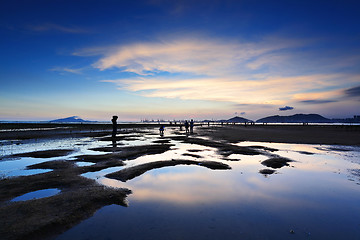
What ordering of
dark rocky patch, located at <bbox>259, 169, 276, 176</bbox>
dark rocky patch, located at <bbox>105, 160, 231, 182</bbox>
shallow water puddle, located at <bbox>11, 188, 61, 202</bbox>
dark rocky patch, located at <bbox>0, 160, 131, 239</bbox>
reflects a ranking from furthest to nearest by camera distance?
dark rocky patch, located at <bbox>259, 169, 276, 176</bbox>
dark rocky patch, located at <bbox>105, 160, 231, 182</bbox>
shallow water puddle, located at <bbox>11, 188, 61, 202</bbox>
dark rocky patch, located at <bbox>0, 160, 131, 239</bbox>

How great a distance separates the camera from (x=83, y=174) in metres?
8.32

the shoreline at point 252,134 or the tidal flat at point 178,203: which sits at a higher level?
the shoreline at point 252,134

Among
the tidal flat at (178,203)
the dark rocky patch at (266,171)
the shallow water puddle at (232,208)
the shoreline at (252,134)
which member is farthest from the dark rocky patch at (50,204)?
the shoreline at (252,134)

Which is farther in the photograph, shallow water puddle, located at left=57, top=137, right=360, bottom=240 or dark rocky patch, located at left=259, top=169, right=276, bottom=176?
dark rocky patch, located at left=259, top=169, right=276, bottom=176

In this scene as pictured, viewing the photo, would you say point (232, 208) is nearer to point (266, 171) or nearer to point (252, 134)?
point (266, 171)

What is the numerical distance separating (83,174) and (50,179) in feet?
4.11

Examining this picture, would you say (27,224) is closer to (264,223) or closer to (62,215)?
(62,215)

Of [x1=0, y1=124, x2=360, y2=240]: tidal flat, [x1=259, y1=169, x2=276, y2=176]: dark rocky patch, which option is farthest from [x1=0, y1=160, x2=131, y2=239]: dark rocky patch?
[x1=259, y1=169, x2=276, y2=176]: dark rocky patch

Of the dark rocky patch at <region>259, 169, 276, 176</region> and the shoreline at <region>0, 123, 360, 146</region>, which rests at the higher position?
the shoreline at <region>0, 123, 360, 146</region>

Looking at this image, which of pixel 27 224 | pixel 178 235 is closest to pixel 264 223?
pixel 178 235

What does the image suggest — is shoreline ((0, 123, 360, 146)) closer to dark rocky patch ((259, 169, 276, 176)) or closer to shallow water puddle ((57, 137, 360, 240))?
dark rocky patch ((259, 169, 276, 176))

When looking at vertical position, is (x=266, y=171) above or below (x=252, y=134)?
below

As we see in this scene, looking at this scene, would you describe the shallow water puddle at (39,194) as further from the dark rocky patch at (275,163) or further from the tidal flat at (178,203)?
the dark rocky patch at (275,163)

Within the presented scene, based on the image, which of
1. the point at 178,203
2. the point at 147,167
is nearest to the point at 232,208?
the point at 178,203
